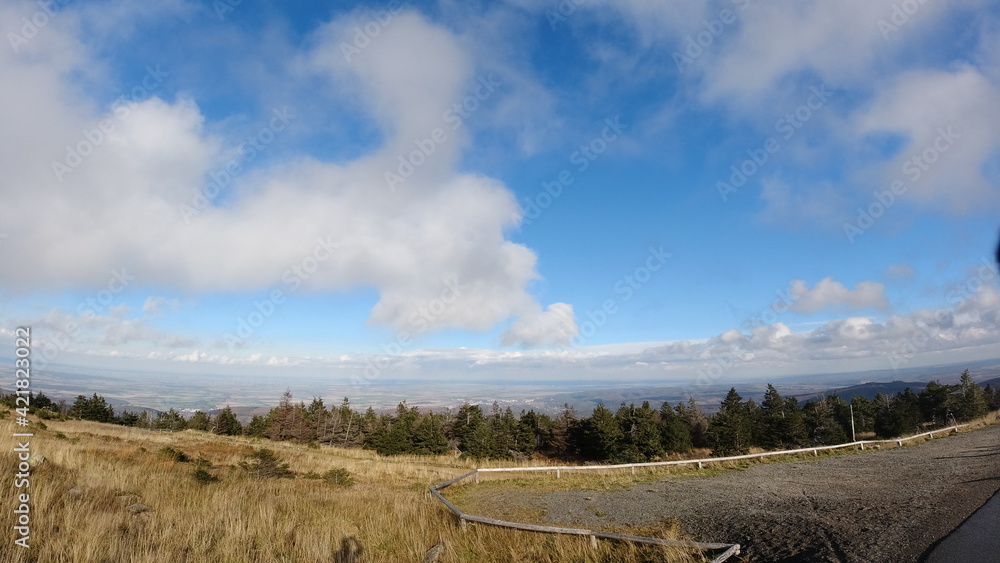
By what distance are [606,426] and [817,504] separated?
117ft

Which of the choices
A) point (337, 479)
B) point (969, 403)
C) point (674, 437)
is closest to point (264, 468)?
point (337, 479)

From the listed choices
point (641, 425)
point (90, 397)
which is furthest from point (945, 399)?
point (90, 397)

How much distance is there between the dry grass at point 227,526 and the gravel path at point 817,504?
7.46 feet

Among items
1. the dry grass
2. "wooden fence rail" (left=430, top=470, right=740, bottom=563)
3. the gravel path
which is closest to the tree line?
the gravel path

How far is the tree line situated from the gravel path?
86.7 ft

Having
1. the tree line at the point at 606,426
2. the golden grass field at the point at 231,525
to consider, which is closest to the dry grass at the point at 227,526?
the golden grass field at the point at 231,525

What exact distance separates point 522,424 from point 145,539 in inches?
2115

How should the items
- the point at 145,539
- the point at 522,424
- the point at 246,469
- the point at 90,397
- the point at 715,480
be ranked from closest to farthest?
1. the point at 145,539
2. the point at 246,469
3. the point at 715,480
4. the point at 522,424
5. the point at 90,397

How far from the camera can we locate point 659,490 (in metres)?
16.1

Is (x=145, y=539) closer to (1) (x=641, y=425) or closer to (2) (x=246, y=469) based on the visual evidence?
(2) (x=246, y=469)

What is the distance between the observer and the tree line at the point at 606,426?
48.0 metres

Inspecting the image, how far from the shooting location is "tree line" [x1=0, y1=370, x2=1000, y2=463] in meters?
48.0

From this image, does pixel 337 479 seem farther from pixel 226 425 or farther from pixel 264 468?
pixel 226 425

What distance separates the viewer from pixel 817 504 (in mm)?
11227
